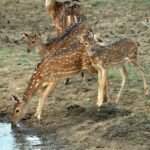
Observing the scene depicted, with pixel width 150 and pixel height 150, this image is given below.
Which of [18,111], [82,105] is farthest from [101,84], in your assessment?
[18,111]

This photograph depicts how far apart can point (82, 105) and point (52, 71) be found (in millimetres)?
805

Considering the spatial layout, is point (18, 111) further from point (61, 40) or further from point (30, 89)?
point (61, 40)

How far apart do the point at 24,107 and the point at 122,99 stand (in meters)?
1.58

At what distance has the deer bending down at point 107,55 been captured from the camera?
1027cm

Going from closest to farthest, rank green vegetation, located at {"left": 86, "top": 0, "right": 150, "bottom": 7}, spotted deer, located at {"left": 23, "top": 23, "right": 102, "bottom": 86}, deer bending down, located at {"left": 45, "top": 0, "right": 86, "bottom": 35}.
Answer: spotted deer, located at {"left": 23, "top": 23, "right": 102, "bottom": 86} → deer bending down, located at {"left": 45, "top": 0, "right": 86, "bottom": 35} → green vegetation, located at {"left": 86, "top": 0, "right": 150, "bottom": 7}

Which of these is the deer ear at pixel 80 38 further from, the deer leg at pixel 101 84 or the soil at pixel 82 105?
the soil at pixel 82 105

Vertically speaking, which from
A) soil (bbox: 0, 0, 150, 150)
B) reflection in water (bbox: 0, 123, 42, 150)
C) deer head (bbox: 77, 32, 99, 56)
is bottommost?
reflection in water (bbox: 0, 123, 42, 150)

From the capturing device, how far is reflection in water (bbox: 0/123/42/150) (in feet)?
30.9

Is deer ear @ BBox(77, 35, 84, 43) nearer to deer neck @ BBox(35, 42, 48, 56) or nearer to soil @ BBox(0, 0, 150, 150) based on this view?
soil @ BBox(0, 0, 150, 150)

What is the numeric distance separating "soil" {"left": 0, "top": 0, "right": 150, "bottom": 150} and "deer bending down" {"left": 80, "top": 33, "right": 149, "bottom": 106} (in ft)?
1.11

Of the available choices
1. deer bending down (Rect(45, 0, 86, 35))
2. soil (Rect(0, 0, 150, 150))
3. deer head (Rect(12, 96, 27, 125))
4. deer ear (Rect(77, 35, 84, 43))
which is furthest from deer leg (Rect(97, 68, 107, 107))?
deer bending down (Rect(45, 0, 86, 35))

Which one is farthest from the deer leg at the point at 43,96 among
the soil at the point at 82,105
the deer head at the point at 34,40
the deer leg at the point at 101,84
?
the deer head at the point at 34,40

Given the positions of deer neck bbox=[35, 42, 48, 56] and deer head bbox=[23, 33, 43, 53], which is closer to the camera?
deer neck bbox=[35, 42, 48, 56]

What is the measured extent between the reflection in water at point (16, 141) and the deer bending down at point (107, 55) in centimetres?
126
